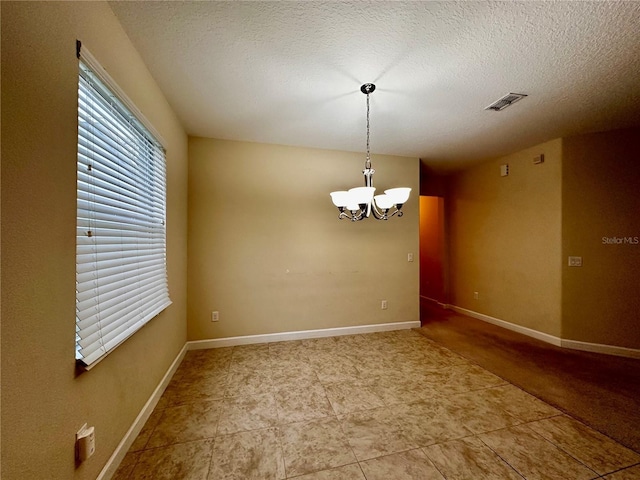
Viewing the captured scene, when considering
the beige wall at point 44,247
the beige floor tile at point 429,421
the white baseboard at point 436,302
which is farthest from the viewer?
the white baseboard at point 436,302

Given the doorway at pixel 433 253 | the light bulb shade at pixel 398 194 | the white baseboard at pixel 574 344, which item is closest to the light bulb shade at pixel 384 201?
the light bulb shade at pixel 398 194

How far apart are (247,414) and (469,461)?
5.04ft

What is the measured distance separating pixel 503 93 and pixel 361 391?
294 cm

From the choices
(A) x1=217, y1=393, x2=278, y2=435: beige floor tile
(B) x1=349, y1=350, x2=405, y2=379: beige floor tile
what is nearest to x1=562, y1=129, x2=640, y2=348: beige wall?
(B) x1=349, y1=350, x2=405, y2=379: beige floor tile

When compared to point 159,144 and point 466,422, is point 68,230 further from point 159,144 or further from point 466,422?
point 466,422

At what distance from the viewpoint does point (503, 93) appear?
6.93ft

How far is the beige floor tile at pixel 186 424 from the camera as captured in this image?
1.62m

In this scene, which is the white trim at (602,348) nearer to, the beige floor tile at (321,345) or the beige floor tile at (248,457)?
the beige floor tile at (321,345)

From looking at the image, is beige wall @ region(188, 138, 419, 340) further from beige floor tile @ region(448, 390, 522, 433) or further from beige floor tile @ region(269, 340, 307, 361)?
beige floor tile @ region(448, 390, 522, 433)

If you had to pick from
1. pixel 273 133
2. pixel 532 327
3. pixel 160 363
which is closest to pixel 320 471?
pixel 160 363

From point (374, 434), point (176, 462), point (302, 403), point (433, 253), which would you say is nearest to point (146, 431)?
point (176, 462)

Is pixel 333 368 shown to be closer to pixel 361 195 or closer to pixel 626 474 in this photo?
pixel 361 195

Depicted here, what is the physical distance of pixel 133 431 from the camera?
62.9 inches

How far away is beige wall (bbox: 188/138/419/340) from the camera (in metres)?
3.05
